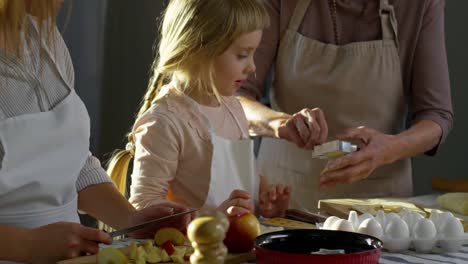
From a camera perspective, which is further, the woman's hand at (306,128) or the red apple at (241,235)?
the woman's hand at (306,128)

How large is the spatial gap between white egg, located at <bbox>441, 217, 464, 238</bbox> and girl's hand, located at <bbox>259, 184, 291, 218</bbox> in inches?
16.3

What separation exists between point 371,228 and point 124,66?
1.99m

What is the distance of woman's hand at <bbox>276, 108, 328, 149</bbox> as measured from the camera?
1821 mm

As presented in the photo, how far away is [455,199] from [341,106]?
49cm

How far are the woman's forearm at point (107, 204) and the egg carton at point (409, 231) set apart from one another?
35 cm

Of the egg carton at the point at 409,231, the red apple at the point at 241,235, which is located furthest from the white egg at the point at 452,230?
the red apple at the point at 241,235

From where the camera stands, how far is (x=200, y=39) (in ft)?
5.75

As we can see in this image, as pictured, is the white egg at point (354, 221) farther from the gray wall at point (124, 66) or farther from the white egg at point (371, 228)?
the gray wall at point (124, 66)

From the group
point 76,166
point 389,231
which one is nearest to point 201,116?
point 76,166

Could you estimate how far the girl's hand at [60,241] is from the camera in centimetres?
112

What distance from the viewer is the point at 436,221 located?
1.34m

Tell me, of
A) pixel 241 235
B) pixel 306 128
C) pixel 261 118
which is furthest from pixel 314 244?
pixel 261 118

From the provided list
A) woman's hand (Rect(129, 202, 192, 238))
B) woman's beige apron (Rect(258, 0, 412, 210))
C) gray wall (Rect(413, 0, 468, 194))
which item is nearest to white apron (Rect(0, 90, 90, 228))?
woman's hand (Rect(129, 202, 192, 238))

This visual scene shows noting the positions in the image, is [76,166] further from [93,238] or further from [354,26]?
[354,26]
